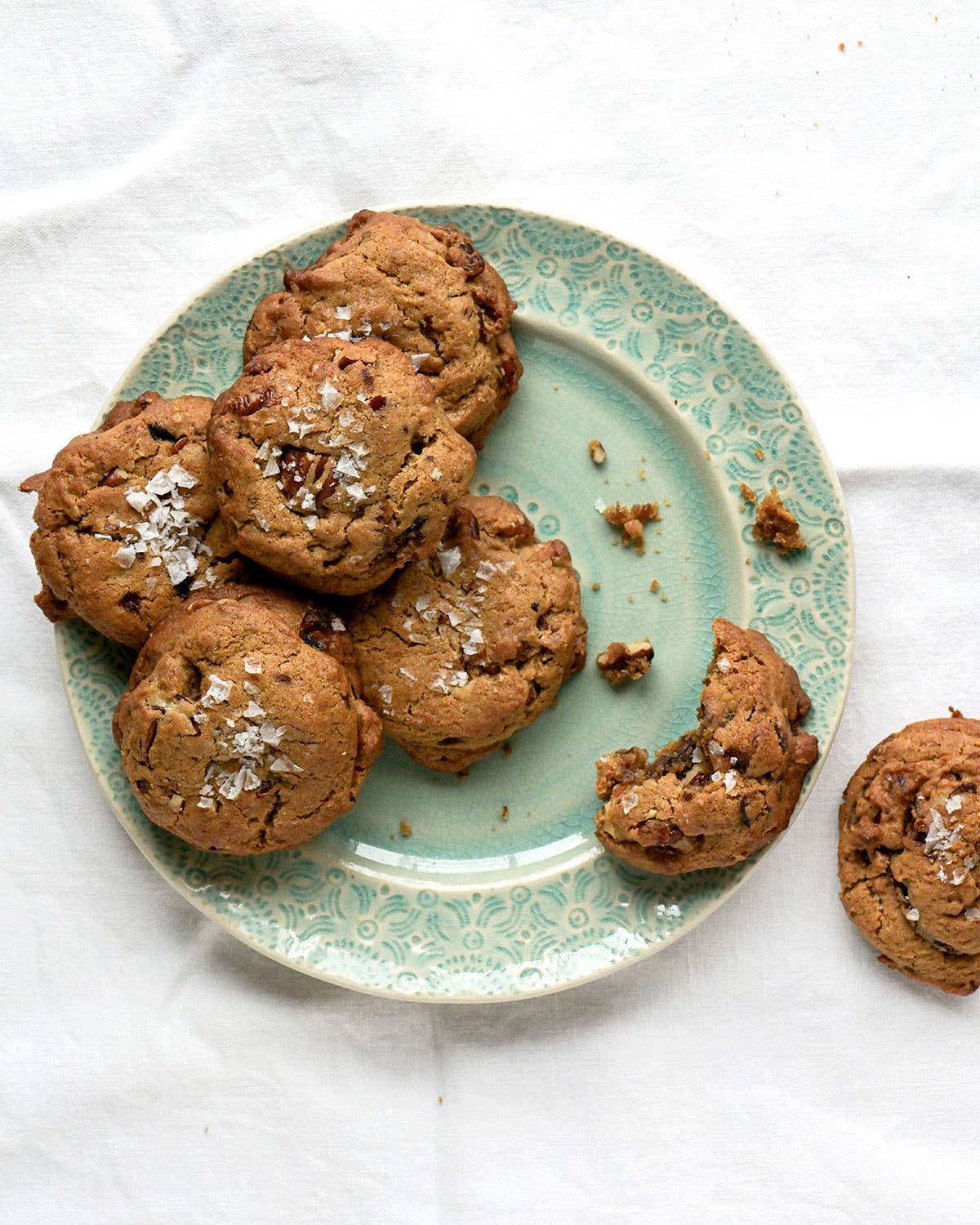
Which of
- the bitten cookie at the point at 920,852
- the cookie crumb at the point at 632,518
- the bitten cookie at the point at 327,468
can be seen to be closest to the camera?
the bitten cookie at the point at 327,468

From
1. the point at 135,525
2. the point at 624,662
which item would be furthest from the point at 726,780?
the point at 135,525

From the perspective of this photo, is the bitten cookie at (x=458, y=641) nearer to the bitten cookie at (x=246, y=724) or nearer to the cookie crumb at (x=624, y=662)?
the bitten cookie at (x=246, y=724)

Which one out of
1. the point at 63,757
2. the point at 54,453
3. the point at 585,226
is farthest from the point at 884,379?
the point at 63,757

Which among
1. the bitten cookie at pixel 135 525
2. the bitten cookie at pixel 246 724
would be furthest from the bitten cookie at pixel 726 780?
the bitten cookie at pixel 135 525

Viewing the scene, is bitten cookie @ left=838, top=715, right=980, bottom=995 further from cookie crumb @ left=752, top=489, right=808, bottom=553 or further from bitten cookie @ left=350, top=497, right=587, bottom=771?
bitten cookie @ left=350, top=497, right=587, bottom=771

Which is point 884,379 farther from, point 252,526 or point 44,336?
point 44,336

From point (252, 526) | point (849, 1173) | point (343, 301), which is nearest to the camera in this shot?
point (252, 526)
